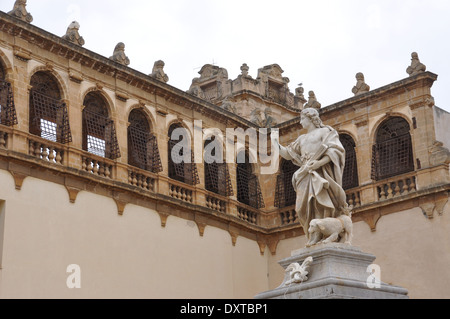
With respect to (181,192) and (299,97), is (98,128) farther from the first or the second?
(299,97)

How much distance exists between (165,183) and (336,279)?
14179mm

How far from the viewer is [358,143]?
2503 cm

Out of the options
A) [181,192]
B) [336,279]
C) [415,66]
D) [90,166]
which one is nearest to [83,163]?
[90,166]

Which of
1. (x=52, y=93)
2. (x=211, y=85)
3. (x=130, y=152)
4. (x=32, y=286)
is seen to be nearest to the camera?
(x=32, y=286)

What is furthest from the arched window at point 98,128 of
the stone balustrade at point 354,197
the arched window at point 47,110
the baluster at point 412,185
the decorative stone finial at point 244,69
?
the decorative stone finial at point 244,69

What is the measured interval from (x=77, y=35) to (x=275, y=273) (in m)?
9.14

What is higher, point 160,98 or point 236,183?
point 160,98

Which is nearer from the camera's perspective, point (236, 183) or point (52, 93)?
point (52, 93)

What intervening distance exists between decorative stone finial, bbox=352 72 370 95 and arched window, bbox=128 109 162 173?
6.46 meters

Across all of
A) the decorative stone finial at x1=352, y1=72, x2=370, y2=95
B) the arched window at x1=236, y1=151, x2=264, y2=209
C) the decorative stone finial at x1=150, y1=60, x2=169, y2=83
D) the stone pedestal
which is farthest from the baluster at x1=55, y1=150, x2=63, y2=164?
the stone pedestal

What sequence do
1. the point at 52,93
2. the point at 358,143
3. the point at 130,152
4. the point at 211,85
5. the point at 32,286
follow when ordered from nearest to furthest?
the point at 32,286
the point at 52,93
the point at 130,152
the point at 358,143
the point at 211,85

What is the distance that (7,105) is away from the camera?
19719 millimetres
